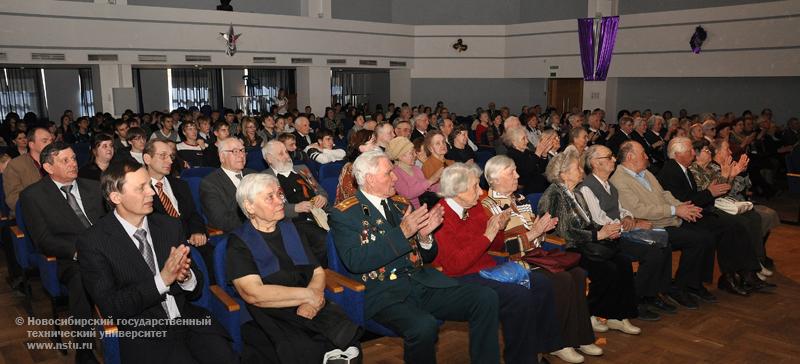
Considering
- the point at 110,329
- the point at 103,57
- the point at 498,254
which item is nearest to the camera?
the point at 110,329

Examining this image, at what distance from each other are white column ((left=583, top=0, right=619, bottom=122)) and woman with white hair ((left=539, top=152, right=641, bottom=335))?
11497 mm

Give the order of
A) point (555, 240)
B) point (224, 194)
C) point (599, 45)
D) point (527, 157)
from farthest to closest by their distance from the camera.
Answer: point (599, 45) → point (527, 157) → point (224, 194) → point (555, 240)

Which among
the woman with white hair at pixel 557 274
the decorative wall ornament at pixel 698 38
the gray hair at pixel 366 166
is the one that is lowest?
the woman with white hair at pixel 557 274

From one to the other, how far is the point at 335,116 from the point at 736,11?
9.03m

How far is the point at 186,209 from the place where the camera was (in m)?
4.22

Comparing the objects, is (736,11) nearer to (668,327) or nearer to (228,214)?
(668,327)

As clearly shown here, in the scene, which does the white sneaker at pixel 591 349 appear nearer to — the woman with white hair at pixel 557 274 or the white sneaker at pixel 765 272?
the woman with white hair at pixel 557 274

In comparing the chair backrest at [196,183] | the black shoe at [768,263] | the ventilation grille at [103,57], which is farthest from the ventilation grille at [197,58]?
the black shoe at [768,263]

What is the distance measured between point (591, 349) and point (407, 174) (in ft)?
6.57

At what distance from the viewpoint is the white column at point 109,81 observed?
12.2m

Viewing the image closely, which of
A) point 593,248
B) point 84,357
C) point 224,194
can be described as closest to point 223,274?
point 84,357

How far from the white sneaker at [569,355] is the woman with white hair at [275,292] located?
1.47m

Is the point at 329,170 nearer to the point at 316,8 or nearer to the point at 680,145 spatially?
the point at 680,145

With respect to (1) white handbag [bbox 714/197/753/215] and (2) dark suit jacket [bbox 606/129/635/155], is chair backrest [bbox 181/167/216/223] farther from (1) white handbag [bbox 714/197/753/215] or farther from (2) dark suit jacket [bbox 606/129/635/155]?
(2) dark suit jacket [bbox 606/129/635/155]
